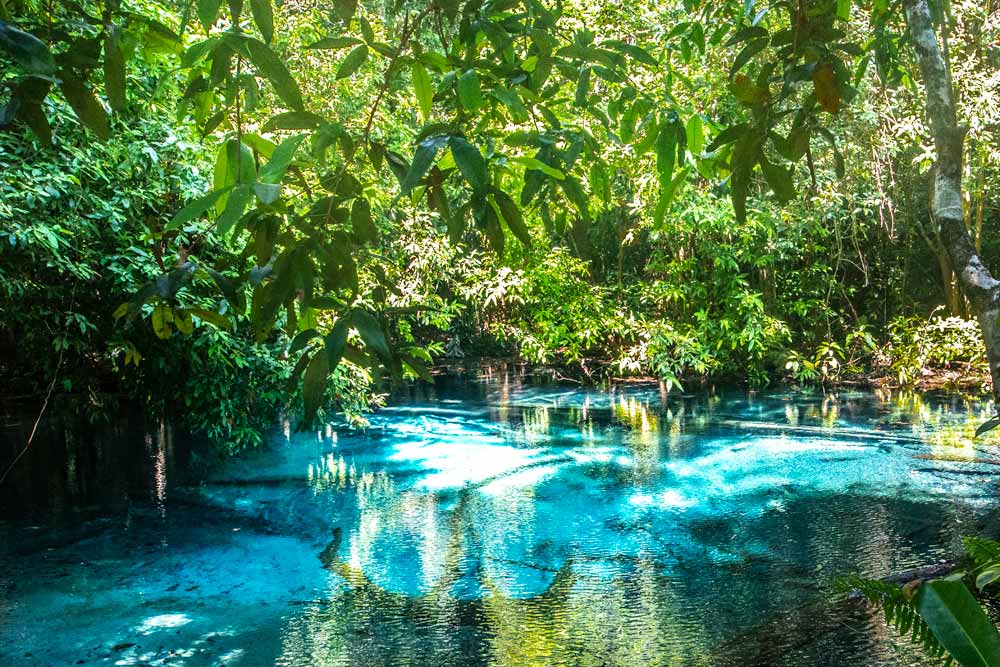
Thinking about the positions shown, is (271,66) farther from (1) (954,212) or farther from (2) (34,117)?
(1) (954,212)

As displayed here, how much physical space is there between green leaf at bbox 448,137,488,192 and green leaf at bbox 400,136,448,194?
1 cm

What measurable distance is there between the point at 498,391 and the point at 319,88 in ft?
10.3

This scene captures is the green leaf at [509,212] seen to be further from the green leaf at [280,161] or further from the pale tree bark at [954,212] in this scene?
the pale tree bark at [954,212]

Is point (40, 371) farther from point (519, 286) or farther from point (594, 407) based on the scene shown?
point (594, 407)

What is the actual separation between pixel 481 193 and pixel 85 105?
359mm

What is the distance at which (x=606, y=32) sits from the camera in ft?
17.9

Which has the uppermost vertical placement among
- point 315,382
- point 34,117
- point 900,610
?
point 34,117

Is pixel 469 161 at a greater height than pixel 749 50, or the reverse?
pixel 749 50

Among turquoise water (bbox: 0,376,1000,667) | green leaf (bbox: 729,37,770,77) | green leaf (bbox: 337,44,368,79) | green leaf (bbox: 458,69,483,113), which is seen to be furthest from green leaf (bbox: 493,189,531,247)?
turquoise water (bbox: 0,376,1000,667)

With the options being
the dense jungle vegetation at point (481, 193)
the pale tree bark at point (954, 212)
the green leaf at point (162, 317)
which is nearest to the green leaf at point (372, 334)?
the dense jungle vegetation at point (481, 193)

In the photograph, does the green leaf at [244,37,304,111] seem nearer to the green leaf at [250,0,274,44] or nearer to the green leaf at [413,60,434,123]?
the green leaf at [250,0,274,44]

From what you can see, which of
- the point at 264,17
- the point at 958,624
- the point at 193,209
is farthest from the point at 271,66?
the point at 958,624

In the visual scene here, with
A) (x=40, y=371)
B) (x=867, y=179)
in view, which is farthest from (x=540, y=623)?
(x=40, y=371)

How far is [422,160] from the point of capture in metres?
0.77
